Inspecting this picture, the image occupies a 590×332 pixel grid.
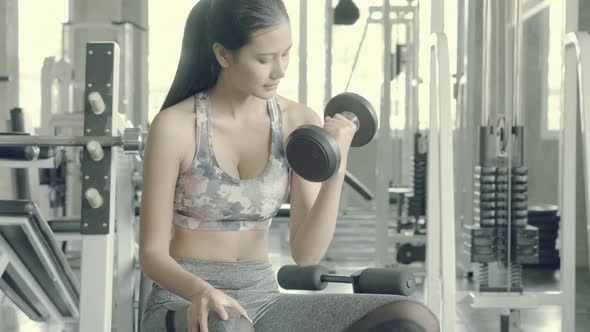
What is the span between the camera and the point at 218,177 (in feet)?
5.31

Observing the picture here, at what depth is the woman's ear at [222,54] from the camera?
1.60 metres

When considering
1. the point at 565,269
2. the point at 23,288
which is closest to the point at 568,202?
the point at 565,269

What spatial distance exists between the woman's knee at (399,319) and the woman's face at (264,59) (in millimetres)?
428

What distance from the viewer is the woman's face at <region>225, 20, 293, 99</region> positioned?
1.55 m

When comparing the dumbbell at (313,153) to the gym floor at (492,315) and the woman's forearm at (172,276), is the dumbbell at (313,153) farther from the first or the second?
the gym floor at (492,315)

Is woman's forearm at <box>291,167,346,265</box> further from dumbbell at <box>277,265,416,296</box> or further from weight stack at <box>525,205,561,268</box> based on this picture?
weight stack at <box>525,205,561,268</box>

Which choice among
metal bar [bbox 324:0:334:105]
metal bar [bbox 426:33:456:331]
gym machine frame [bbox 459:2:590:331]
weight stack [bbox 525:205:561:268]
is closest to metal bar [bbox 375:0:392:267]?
metal bar [bbox 324:0:334:105]

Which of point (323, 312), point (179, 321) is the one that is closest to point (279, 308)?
point (323, 312)

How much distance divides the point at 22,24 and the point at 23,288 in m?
5.69

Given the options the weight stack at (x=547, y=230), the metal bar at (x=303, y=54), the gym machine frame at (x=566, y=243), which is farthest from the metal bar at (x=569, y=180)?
the metal bar at (x=303, y=54)

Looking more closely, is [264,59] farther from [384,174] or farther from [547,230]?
[547,230]

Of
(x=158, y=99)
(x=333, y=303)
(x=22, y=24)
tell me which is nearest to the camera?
(x=333, y=303)

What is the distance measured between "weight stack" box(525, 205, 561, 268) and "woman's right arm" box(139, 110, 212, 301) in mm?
4120

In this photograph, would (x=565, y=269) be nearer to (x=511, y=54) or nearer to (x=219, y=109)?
(x=511, y=54)
